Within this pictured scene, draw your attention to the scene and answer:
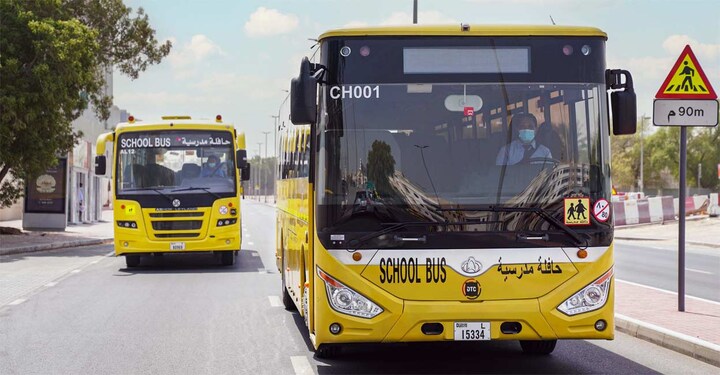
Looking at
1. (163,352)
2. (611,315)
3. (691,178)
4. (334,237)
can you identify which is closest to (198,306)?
(163,352)

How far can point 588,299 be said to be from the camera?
7512 millimetres

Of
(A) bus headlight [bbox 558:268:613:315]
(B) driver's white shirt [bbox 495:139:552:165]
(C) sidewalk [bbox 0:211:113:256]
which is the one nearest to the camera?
(A) bus headlight [bbox 558:268:613:315]

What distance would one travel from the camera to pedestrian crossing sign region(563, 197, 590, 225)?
755 centimetres

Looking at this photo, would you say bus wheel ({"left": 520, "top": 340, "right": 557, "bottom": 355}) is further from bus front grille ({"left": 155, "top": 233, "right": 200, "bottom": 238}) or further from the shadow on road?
bus front grille ({"left": 155, "top": 233, "right": 200, "bottom": 238})

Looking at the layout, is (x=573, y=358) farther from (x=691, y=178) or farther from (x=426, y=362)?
(x=691, y=178)

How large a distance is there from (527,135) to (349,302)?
75.6 inches

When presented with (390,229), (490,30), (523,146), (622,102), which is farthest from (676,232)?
(390,229)

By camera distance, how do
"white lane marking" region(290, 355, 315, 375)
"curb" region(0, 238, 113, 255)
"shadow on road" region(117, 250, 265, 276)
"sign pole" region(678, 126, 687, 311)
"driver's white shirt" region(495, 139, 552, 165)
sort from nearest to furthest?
"driver's white shirt" region(495, 139, 552, 165)
"white lane marking" region(290, 355, 315, 375)
"sign pole" region(678, 126, 687, 311)
"shadow on road" region(117, 250, 265, 276)
"curb" region(0, 238, 113, 255)

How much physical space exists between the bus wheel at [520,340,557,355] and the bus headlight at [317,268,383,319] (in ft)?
7.45

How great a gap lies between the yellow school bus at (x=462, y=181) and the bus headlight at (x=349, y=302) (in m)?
0.01

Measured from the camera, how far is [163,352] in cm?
930

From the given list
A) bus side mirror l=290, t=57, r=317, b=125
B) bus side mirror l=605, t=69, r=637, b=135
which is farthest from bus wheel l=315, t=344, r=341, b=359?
bus side mirror l=605, t=69, r=637, b=135

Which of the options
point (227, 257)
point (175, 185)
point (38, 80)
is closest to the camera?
point (175, 185)

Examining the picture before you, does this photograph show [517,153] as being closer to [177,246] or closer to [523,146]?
[523,146]
